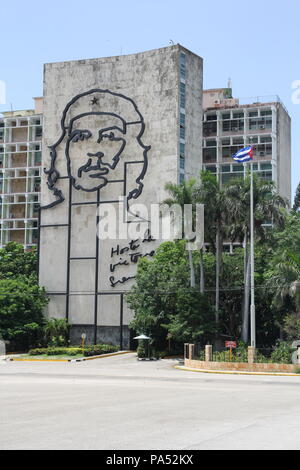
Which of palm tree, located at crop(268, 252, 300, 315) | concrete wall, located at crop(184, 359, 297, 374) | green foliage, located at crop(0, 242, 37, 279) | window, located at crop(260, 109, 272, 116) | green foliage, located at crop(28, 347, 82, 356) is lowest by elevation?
green foliage, located at crop(28, 347, 82, 356)

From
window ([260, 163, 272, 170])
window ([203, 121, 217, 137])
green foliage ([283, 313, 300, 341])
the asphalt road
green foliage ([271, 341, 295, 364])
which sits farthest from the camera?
window ([203, 121, 217, 137])

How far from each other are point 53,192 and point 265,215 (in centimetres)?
2767

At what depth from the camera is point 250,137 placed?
310ft

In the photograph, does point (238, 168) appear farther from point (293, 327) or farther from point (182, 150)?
point (293, 327)

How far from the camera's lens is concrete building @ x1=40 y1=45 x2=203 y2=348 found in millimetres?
67688

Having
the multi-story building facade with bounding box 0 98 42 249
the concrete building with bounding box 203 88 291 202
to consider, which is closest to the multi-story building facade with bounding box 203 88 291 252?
the concrete building with bounding box 203 88 291 202

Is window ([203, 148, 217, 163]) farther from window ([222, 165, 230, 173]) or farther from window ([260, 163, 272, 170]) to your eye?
window ([260, 163, 272, 170])

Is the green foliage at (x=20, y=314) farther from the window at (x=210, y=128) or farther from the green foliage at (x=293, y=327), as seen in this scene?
the window at (x=210, y=128)

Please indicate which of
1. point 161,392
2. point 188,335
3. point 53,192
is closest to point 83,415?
point 161,392

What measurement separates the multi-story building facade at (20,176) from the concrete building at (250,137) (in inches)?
1087

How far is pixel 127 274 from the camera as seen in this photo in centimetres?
6725

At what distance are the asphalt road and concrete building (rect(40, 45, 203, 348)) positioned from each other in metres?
39.5

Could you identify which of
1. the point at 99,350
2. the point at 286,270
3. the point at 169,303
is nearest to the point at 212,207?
the point at 169,303

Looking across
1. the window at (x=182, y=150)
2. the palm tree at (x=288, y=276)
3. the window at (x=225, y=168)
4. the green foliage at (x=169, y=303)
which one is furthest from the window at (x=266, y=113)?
the palm tree at (x=288, y=276)
